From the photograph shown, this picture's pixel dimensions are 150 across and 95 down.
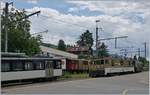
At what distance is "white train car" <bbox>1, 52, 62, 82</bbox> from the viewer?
120ft

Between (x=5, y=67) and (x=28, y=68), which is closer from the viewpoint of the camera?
(x=5, y=67)

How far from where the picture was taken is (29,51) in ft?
204

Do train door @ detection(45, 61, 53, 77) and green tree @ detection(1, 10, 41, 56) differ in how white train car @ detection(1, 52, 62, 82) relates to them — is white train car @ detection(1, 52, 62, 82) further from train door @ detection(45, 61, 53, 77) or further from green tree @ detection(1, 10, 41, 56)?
green tree @ detection(1, 10, 41, 56)

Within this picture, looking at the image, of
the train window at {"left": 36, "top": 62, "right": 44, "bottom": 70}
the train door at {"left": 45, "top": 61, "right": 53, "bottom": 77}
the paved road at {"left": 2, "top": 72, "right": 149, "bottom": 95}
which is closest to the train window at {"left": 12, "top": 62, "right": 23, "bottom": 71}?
the paved road at {"left": 2, "top": 72, "right": 149, "bottom": 95}

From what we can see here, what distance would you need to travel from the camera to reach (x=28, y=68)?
1597 inches

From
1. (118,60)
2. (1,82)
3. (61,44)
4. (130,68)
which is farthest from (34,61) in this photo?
(61,44)

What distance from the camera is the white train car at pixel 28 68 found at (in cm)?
3666

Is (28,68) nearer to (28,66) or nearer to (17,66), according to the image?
(28,66)

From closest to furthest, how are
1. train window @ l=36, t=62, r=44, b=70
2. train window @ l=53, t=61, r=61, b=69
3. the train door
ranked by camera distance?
1. train window @ l=36, t=62, r=44, b=70
2. the train door
3. train window @ l=53, t=61, r=61, b=69

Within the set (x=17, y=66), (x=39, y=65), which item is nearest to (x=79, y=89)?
(x=17, y=66)

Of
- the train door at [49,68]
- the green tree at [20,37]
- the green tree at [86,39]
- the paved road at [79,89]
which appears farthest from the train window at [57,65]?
the green tree at [86,39]

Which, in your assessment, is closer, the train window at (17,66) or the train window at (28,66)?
the train window at (17,66)

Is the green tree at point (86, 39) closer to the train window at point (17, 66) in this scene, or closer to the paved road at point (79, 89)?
the train window at point (17, 66)

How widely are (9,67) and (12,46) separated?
24305 mm
